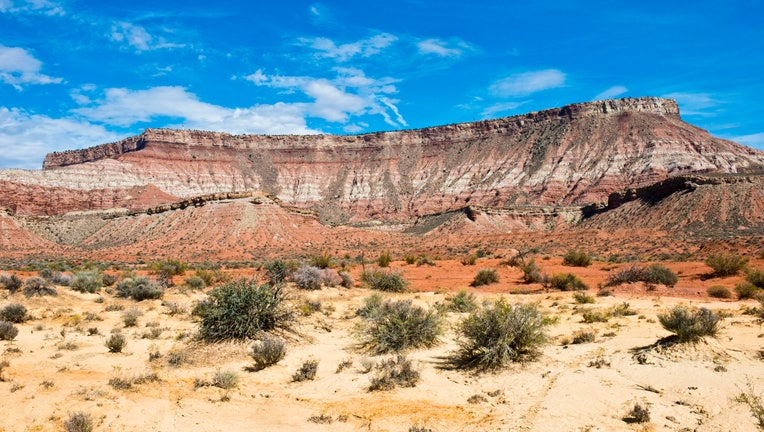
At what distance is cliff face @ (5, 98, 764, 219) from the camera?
316 feet

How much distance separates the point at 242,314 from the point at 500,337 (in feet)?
20.5

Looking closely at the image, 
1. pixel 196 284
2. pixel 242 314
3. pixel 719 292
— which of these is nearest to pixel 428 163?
pixel 196 284

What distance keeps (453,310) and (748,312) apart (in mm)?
8378

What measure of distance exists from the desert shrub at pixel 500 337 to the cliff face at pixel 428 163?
88572 millimetres

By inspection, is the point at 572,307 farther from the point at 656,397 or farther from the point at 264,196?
the point at 264,196

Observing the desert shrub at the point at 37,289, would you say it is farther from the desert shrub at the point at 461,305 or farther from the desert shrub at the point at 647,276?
Result: the desert shrub at the point at 647,276

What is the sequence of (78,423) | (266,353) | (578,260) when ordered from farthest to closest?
(578,260)
(266,353)
(78,423)

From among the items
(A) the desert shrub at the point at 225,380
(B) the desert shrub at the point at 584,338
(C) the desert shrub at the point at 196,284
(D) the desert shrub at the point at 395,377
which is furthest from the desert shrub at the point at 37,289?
(B) the desert shrub at the point at 584,338

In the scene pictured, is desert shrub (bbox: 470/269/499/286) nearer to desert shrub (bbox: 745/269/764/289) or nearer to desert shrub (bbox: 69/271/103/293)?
desert shrub (bbox: 745/269/764/289)

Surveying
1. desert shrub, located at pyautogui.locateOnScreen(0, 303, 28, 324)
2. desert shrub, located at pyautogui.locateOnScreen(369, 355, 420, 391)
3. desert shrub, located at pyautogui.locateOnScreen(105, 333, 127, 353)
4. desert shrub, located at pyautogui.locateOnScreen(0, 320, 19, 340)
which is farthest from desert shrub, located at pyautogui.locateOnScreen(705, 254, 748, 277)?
desert shrub, located at pyautogui.locateOnScreen(0, 303, 28, 324)

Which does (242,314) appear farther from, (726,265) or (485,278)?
(726,265)

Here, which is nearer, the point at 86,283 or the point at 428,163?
the point at 86,283

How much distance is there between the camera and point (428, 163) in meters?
126

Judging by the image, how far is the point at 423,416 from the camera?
290 inches
